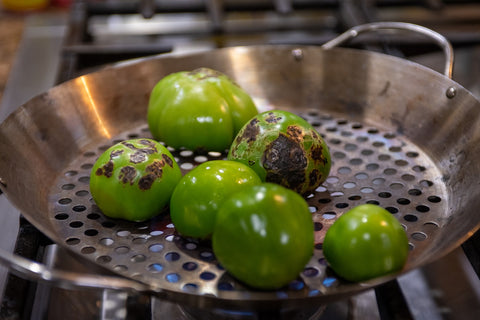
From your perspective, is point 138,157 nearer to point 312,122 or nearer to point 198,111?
point 198,111

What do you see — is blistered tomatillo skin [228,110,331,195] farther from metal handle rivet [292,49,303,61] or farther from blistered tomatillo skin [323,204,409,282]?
metal handle rivet [292,49,303,61]

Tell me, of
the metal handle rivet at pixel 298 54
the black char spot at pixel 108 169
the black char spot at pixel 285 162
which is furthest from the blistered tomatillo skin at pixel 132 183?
the metal handle rivet at pixel 298 54

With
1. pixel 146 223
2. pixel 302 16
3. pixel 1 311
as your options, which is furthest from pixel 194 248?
pixel 302 16

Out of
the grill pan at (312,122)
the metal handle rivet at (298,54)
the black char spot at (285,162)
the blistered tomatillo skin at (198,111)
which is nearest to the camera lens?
the grill pan at (312,122)

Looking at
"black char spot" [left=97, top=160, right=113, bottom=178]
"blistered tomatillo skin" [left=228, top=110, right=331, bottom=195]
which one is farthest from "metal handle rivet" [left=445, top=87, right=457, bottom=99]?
"black char spot" [left=97, top=160, right=113, bottom=178]

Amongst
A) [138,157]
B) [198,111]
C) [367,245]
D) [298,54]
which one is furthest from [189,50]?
[367,245]

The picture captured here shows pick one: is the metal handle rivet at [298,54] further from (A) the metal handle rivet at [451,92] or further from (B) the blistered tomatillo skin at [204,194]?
(B) the blistered tomatillo skin at [204,194]
